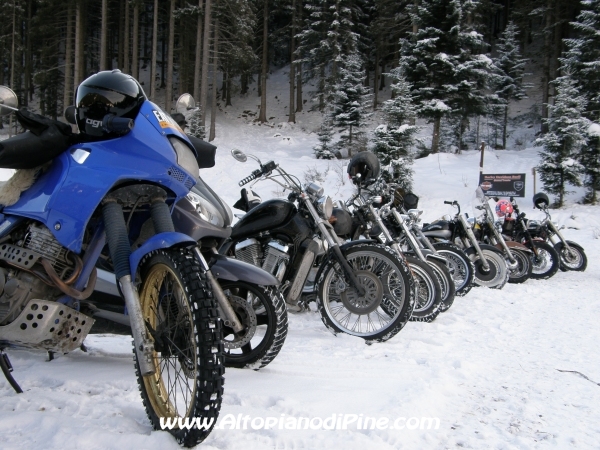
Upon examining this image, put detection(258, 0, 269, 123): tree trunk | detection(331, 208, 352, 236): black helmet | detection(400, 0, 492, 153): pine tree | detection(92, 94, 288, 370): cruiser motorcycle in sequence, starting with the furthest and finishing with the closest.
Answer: detection(258, 0, 269, 123): tree trunk → detection(400, 0, 492, 153): pine tree → detection(331, 208, 352, 236): black helmet → detection(92, 94, 288, 370): cruiser motorcycle

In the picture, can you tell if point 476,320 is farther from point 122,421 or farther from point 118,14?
point 118,14

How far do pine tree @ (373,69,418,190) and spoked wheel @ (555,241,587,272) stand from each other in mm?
6683

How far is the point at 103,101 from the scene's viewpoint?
2293 mm

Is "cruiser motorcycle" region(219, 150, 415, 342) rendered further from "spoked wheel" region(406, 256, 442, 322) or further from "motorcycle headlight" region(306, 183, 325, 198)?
"spoked wheel" region(406, 256, 442, 322)

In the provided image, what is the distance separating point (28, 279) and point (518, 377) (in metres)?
2.86

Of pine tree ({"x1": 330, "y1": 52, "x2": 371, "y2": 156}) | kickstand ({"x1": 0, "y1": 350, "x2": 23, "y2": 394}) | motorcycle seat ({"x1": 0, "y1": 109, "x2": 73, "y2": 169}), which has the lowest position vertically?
kickstand ({"x1": 0, "y1": 350, "x2": 23, "y2": 394})

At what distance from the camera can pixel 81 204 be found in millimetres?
2053

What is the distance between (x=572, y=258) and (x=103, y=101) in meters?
9.84

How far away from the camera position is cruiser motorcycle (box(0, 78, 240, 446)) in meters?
1.87

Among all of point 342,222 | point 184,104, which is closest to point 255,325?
point 184,104

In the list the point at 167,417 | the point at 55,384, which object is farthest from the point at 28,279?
the point at 167,417

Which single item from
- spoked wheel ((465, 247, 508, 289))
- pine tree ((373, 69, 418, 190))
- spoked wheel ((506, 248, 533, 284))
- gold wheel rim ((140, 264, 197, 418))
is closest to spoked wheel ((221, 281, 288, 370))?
gold wheel rim ((140, 264, 197, 418))

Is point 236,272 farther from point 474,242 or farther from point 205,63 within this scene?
point 205,63

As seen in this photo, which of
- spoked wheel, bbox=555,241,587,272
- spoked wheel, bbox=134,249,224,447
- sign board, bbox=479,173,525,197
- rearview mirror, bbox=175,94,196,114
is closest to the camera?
spoked wheel, bbox=134,249,224,447
